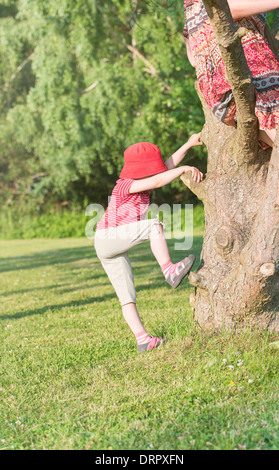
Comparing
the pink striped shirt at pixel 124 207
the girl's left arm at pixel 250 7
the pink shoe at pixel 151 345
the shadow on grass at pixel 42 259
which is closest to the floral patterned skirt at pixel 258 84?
the girl's left arm at pixel 250 7

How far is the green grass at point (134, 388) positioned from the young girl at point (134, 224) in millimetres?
417

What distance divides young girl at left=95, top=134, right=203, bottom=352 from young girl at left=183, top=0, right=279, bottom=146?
63 centimetres

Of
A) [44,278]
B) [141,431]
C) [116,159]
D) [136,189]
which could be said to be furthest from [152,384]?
[116,159]

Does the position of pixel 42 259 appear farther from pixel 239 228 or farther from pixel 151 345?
pixel 239 228

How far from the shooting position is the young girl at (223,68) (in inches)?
139

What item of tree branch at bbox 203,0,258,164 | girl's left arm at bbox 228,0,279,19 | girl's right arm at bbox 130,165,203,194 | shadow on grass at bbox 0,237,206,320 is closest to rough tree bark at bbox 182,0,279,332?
tree branch at bbox 203,0,258,164

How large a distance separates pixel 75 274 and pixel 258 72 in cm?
752

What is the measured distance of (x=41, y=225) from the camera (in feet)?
84.0

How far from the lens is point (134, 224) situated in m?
4.16

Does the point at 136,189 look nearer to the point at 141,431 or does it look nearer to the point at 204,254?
the point at 204,254

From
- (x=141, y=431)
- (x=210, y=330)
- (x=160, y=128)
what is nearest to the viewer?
(x=141, y=431)

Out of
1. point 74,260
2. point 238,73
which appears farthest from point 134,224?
point 74,260

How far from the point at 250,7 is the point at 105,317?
3733mm

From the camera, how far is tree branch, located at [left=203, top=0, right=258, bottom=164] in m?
2.82
